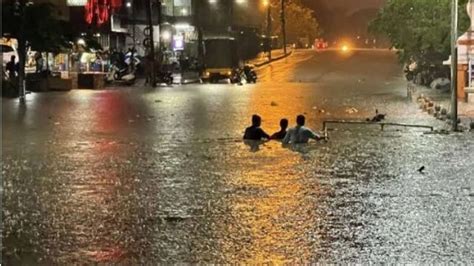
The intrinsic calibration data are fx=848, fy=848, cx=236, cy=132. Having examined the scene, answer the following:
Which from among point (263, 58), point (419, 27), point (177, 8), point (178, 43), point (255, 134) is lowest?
point (255, 134)

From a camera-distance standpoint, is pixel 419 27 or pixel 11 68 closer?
pixel 419 27

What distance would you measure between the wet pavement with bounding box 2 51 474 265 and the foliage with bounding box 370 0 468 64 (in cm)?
1412

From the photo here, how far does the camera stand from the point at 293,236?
9211mm

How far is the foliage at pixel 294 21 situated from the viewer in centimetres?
10276

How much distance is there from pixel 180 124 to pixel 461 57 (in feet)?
43.5

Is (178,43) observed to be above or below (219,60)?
above

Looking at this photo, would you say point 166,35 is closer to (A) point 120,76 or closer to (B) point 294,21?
(A) point 120,76

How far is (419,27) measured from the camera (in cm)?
4025

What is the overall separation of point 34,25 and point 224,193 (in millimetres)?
28868

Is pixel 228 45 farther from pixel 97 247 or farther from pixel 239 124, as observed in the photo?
pixel 97 247

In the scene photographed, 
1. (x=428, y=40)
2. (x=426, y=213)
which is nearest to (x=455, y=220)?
(x=426, y=213)

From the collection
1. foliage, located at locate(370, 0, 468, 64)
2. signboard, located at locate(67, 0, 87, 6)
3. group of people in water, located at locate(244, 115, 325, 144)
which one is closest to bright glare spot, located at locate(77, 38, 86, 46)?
signboard, located at locate(67, 0, 87, 6)

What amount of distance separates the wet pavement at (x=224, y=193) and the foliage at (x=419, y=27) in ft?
46.3

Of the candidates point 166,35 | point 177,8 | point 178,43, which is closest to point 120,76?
point 178,43
